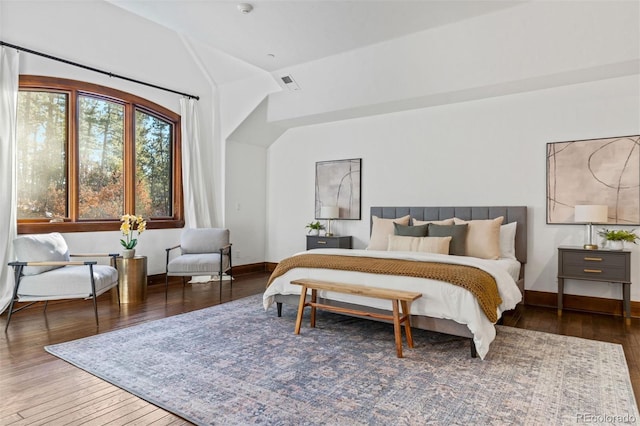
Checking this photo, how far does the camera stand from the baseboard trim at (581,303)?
4230 mm

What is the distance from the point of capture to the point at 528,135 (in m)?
4.76

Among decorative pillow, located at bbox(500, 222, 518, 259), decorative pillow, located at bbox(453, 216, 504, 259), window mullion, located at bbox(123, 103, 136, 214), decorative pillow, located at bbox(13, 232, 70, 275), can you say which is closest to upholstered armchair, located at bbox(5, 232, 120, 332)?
decorative pillow, located at bbox(13, 232, 70, 275)

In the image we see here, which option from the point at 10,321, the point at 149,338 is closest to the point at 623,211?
the point at 149,338

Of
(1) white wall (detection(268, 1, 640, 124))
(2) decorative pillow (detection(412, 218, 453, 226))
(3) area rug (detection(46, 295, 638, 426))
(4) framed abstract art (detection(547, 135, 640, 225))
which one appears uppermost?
(1) white wall (detection(268, 1, 640, 124))

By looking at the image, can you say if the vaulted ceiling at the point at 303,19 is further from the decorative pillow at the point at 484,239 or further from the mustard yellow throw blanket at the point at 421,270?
the mustard yellow throw blanket at the point at 421,270

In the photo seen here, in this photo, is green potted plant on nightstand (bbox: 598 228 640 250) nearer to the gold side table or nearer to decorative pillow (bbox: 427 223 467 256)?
decorative pillow (bbox: 427 223 467 256)

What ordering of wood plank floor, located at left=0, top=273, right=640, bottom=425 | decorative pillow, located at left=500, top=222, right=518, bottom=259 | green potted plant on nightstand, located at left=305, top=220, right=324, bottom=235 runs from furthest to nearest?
green potted plant on nightstand, located at left=305, top=220, right=324, bottom=235, decorative pillow, located at left=500, top=222, right=518, bottom=259, wood plank floor, located at left=0, top=273, right=640, bottom=425

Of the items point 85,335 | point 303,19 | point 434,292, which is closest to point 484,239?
point 434,292

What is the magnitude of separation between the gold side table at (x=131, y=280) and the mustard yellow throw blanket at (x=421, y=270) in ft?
6.13

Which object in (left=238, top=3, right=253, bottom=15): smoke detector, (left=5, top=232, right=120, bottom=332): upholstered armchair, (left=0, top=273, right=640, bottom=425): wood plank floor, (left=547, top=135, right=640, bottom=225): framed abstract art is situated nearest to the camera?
(left=0, top=273, right=640, bottom=425): wood plank floor

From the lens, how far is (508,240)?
4602mm

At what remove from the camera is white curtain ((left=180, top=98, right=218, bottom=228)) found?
5.97 m

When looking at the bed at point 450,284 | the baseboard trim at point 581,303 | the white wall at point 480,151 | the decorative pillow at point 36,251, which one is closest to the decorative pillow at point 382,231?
the bed at point 450,284

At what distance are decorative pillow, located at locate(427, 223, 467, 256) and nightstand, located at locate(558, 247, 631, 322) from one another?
100cm
